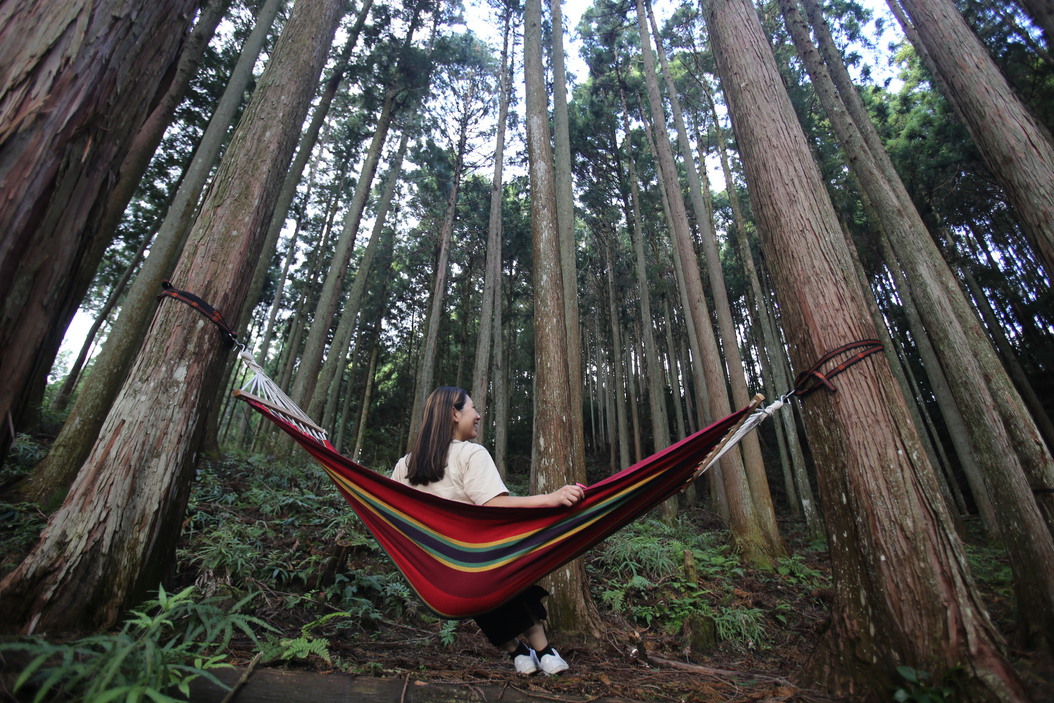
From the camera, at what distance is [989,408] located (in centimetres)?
317

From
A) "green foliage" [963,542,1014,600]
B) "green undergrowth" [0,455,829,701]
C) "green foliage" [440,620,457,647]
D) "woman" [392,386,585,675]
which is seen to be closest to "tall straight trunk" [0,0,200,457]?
→ "green undergrowth" [0,455,829,701]

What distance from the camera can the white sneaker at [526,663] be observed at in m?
1.86

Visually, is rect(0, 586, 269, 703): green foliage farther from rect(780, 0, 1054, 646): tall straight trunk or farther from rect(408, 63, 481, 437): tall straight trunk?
rect(408, 63, 481, 437): tall straight trunk

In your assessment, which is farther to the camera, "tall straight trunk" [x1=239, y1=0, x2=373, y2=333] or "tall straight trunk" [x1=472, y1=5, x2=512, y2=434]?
"tall straight trunk" [x1=472, y1=5, x2=512, y2=434]

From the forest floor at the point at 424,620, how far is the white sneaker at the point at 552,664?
101mm


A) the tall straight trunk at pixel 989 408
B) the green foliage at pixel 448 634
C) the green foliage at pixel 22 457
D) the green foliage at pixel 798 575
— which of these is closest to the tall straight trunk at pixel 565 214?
the green foliage at pixel 798 575

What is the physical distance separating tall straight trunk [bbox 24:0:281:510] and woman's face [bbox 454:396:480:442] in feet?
9.05

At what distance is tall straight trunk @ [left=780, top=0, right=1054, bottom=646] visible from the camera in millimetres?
2578

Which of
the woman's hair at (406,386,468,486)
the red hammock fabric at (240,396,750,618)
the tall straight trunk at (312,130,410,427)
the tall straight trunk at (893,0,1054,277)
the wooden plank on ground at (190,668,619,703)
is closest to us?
the wooden plank on ground at (190,668,619,703)

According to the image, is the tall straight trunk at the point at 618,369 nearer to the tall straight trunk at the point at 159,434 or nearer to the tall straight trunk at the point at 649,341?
the tall straight trunk at the point at 649,341

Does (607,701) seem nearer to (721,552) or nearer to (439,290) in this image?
(721,552)

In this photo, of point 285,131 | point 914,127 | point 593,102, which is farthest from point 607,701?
point 914,127

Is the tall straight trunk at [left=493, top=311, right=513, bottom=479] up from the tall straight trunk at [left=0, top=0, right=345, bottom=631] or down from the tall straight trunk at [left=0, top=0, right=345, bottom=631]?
up

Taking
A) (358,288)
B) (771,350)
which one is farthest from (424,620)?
(771,350)
